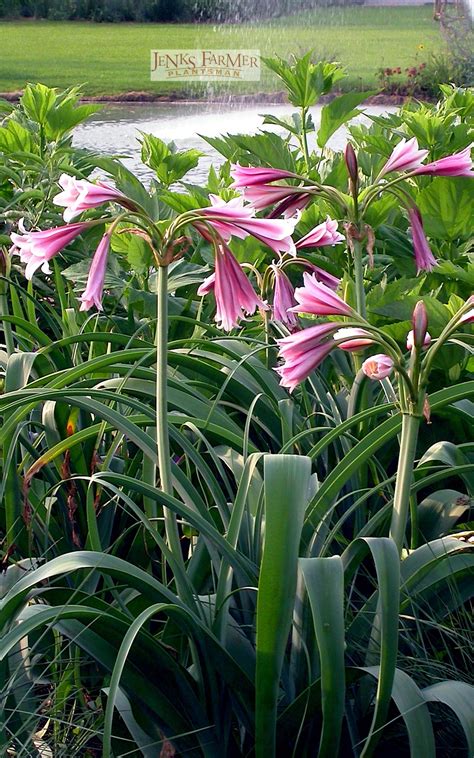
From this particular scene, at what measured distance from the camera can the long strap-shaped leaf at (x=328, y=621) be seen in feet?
3.36

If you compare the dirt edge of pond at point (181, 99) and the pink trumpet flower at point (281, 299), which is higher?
the pink trumpet flower at point (281, 299)

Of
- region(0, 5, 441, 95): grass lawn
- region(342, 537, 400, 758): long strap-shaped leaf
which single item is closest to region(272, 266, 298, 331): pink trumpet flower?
region(342, 537, 400, 758): long strap-shaped leaf

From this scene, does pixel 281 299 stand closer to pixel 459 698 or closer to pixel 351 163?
pixel 351 163

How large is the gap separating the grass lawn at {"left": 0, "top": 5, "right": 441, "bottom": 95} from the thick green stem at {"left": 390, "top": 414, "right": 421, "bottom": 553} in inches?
626

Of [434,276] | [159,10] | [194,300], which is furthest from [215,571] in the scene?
[159,10]

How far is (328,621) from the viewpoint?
1.03 meters

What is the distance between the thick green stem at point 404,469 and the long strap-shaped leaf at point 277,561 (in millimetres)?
105

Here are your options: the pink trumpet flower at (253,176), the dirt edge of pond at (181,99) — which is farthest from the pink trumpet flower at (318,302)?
the dirt edge of pond at (181,99)

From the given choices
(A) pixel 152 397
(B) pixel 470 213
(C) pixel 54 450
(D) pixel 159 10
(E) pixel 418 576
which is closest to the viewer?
(E) pixel 418 576

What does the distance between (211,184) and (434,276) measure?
66 centimetres

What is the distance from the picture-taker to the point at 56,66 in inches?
810

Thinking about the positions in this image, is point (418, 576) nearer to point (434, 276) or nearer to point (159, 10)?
point (434, 276)

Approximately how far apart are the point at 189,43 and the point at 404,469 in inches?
873

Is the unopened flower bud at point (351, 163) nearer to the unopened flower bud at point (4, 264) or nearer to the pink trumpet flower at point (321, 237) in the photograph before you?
the pink trumpet flower at point (321, 237)
